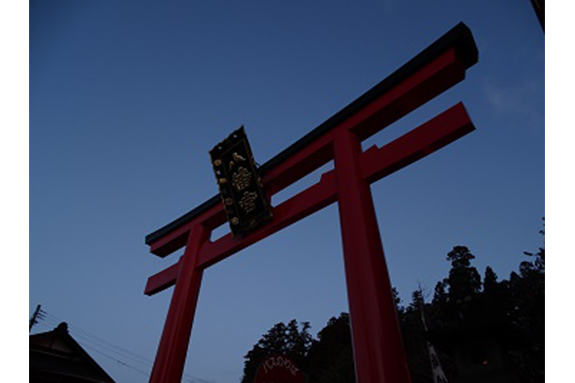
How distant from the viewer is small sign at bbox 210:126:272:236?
4.70m

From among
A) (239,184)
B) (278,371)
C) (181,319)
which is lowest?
(278,371)

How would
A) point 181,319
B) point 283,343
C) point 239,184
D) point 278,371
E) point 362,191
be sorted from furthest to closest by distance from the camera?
point 283,343, point 278,371, point 239,184, point 181,319, point 362,191

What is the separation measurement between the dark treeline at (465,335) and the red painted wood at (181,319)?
1382 mm

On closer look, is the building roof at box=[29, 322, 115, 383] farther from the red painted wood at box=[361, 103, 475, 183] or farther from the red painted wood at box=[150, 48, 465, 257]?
the red painted wood at box=[361, 103, 475, 183]

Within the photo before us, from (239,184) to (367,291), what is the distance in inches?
105

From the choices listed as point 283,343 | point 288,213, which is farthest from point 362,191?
point 283,343

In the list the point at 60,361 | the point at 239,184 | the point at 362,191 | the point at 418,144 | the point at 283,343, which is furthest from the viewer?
the point at 283,343

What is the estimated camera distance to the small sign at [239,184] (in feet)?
15.4

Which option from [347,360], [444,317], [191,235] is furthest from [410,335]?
[191,235]

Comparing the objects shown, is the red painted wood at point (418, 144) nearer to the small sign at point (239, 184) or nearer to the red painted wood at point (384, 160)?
the red painted wood at point (384, 160)

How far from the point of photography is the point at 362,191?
11.7ft

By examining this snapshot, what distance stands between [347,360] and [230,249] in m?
17.3

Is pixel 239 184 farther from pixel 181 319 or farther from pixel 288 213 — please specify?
pixel 181 319

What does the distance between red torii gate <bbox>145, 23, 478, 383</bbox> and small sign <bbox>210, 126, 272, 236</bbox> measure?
0.63ft
